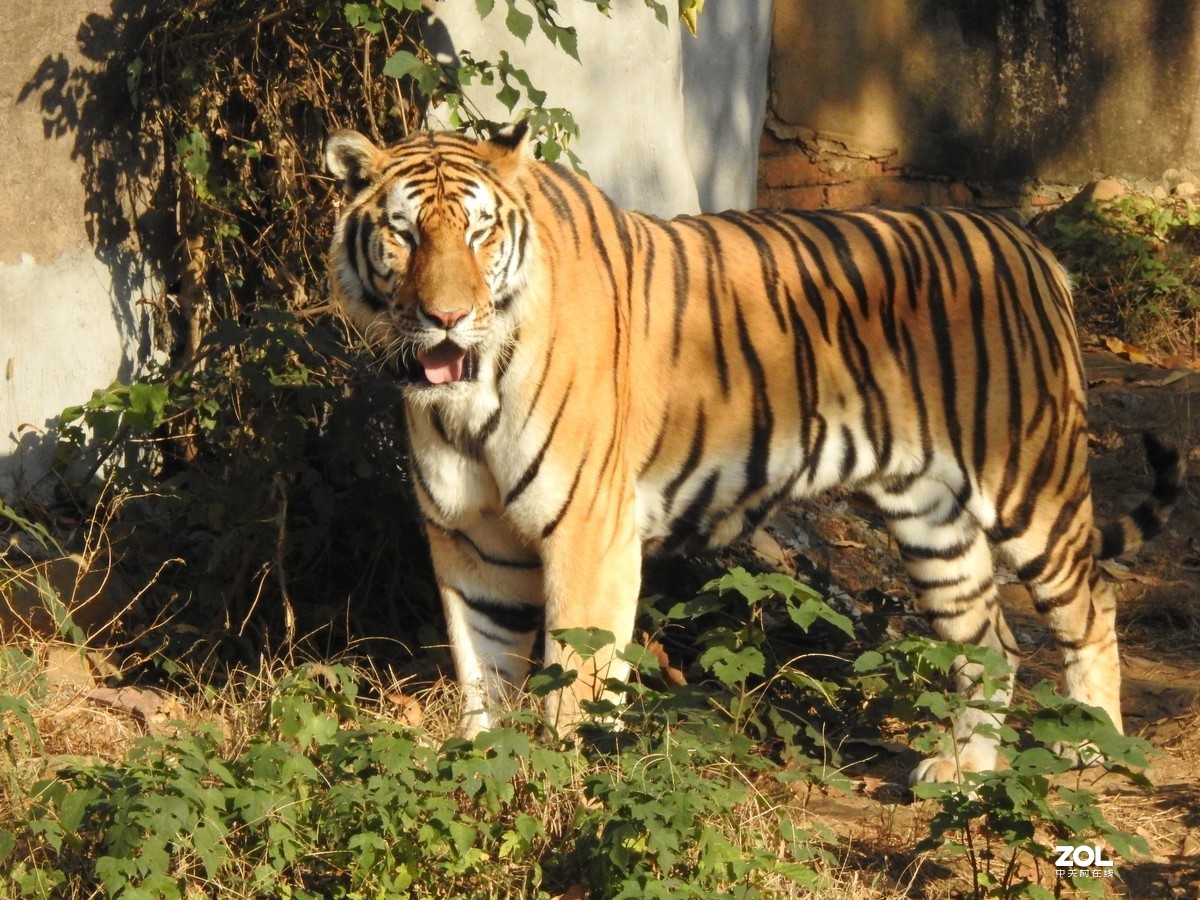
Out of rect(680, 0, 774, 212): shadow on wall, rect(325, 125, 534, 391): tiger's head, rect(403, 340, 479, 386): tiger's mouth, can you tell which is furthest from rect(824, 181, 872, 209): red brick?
rect(403, 340, 479, 386): tiger's mouth

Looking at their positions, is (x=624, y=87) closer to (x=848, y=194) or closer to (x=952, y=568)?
(x=952, y=568)

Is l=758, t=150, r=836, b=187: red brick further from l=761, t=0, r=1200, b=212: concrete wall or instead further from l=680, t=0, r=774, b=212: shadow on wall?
l=680, t=0, r=774, b=212: shadow on wall

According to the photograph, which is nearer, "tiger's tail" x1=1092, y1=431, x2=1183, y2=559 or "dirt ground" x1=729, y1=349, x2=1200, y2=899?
"dirt ground" x1=729, y1=349, x2=1200, y2=899

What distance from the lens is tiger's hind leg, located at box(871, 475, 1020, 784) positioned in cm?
445

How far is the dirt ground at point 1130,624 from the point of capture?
374 centimetres

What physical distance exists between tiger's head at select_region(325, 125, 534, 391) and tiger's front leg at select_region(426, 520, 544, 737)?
0.46m

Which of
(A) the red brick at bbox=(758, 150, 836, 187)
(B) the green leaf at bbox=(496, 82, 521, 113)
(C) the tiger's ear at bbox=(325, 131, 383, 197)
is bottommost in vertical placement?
(A) the red brick at bbox=(758, 150, 836, 187)

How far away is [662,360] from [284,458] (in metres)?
1.22

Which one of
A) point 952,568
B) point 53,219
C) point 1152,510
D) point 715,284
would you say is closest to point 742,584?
point 715,284

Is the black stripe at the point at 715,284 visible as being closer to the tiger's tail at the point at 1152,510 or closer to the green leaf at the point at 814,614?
the green leaf at the point at 814,614

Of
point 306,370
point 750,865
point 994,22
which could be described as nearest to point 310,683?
point 750,865

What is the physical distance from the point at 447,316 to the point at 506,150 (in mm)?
516

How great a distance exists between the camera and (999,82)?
353 inches

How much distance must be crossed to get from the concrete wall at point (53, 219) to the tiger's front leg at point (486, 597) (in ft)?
5.52
